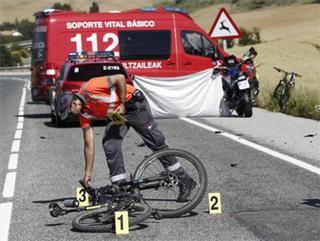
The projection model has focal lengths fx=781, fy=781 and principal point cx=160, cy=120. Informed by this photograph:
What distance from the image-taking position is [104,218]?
7004 mm

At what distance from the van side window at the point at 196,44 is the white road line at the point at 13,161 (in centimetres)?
1008

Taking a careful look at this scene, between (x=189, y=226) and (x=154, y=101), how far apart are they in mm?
12817

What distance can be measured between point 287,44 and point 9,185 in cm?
5676

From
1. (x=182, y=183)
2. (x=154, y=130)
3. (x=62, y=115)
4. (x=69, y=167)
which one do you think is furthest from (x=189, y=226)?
(x=69, y=167)

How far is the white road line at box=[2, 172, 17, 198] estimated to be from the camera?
29.5ft

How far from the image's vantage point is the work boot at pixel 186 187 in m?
7.41

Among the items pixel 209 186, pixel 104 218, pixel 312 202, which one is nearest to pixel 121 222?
pixel 104 218

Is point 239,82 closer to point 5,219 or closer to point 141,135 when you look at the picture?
point 141,135

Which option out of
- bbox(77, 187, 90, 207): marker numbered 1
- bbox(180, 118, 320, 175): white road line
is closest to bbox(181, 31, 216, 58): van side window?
bbox(180, 118, 320, 175): white road line

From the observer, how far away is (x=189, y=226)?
7020mm

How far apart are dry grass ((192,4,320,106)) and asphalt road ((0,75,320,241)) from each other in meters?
6.41

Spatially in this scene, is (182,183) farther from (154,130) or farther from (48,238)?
(48,238)

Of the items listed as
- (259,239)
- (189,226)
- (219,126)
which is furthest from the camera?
(219,126)

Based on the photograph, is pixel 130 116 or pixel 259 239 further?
pixel 130 116
